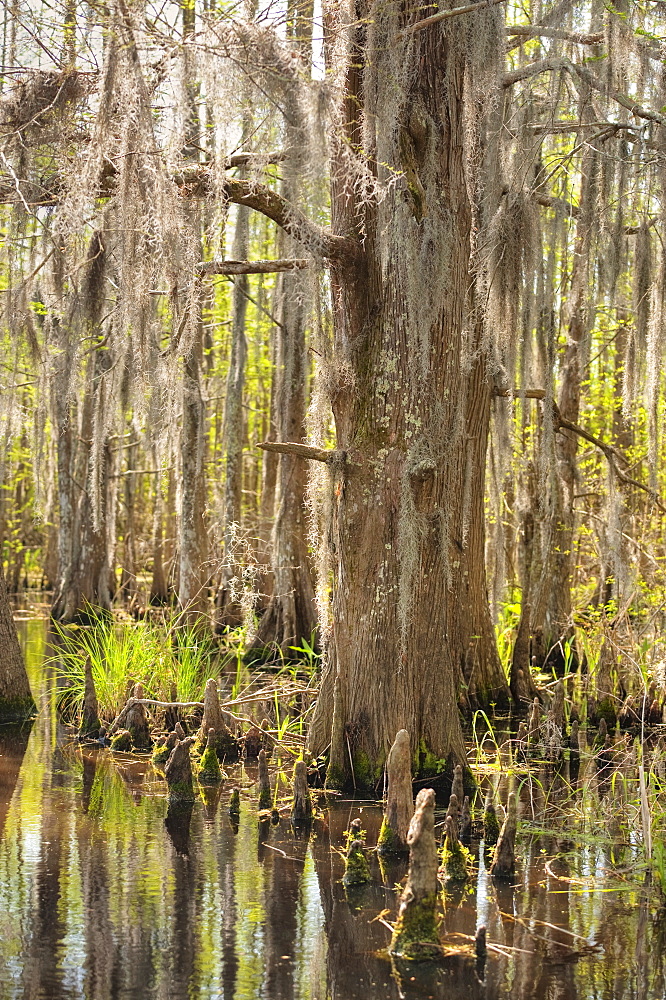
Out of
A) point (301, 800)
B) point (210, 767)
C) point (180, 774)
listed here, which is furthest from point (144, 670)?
Answer: point (301, 800)

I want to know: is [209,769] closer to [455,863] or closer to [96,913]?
[455,863]

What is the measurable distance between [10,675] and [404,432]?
A: 408 cm

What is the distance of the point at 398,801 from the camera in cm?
523

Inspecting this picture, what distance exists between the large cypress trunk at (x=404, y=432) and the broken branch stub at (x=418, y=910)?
6.34ft

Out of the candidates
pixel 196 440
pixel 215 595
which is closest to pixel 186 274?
pixel 196 440

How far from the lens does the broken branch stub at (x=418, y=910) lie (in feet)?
13.5

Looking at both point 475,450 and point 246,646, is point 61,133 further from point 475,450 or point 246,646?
point 246,646

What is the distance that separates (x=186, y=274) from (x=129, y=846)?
2.74 m

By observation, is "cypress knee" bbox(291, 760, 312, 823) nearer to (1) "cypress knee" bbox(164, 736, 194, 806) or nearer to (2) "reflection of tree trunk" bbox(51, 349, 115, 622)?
(1) "cypress knee" bbox(164, 736, 194, 806)

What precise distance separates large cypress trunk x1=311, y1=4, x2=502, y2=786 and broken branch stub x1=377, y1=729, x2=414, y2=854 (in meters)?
0.88

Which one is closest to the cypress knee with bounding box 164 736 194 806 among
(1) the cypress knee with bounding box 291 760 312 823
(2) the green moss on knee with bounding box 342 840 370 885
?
(1) the cypress knee with bounding box 291 760 312 823

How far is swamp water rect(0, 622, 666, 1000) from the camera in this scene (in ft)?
12.7

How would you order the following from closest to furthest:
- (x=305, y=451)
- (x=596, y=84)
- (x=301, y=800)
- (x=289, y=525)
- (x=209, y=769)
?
(x=596, y=84) → (x=301, y=800) → (x=305, y=451) → (x=209, y=769) → (x=289, y=525)

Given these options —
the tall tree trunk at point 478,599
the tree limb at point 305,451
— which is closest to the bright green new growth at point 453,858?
the tree limb at point 305,451
